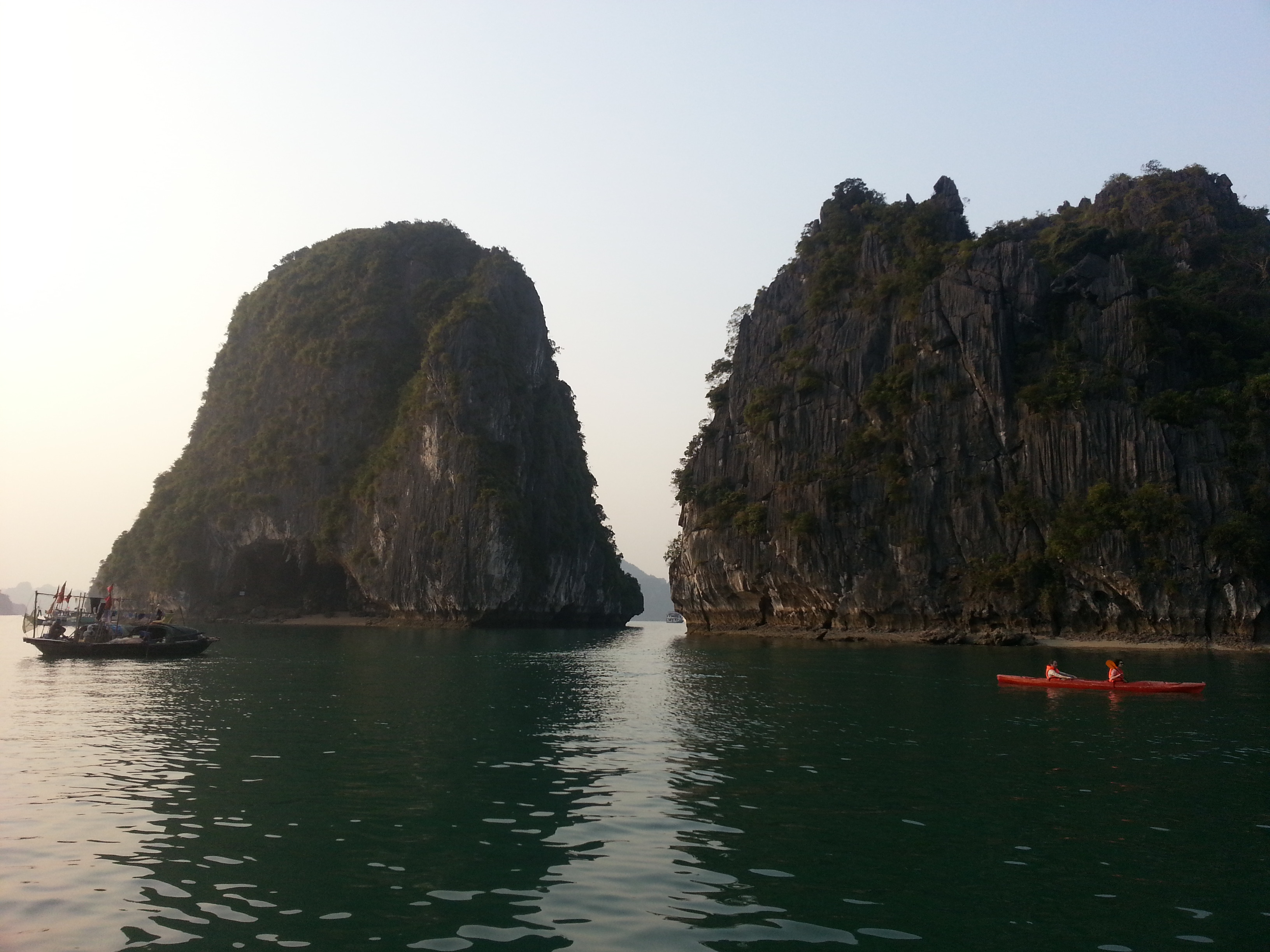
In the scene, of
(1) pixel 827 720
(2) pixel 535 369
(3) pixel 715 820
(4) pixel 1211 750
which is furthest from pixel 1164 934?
(2) pixel 535 369

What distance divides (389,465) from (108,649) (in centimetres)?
5731

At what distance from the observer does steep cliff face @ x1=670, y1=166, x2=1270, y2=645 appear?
60188mm

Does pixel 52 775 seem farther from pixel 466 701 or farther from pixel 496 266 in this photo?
pixel 496 266

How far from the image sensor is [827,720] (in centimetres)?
2698

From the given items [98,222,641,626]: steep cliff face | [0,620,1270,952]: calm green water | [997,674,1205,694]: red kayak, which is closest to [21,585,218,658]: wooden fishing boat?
[0,620,1270,952]: calm green water

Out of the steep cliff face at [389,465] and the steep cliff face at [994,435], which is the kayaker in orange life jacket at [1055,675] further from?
the steep cliff face at [389,465]

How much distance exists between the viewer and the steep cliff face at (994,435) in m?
60.2

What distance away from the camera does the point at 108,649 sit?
49.7m

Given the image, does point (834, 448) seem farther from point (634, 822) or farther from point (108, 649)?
point (634, 822)

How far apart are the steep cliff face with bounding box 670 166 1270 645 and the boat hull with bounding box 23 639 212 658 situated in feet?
133

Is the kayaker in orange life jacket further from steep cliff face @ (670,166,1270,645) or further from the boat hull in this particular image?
the boat hull

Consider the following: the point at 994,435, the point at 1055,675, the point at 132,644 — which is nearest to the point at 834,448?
the point at 994,435

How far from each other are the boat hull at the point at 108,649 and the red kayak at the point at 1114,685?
39431 millimetres

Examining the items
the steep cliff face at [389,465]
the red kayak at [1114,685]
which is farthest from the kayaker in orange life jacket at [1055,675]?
the steep cliff face at [389,465]
